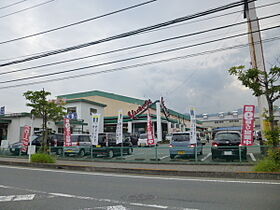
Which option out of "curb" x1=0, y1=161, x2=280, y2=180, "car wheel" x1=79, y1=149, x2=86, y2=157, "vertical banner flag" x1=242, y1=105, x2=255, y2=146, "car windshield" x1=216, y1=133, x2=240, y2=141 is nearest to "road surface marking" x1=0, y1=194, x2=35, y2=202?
"curb" x1=0, y1=161, x2=280, y2=180

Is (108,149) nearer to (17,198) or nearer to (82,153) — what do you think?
(82,153)

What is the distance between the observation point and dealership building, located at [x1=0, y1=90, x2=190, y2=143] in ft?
87.9

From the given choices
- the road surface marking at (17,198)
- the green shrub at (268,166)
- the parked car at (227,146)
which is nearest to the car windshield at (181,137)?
the parked car at (227,146)

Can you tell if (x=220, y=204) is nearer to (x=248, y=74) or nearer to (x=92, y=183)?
(x=92, y=183)

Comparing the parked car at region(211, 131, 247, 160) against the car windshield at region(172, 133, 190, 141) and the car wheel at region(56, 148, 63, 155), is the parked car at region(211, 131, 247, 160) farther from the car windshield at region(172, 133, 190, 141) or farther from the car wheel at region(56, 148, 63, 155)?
the car wheel at region(56, 148, 63, 155)

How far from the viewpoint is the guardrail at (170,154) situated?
33.2ft

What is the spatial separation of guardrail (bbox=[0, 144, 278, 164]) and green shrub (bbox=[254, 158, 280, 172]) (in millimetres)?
594

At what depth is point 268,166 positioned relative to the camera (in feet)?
27.0

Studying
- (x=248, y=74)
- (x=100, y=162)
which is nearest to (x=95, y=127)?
(x=100, y=162)

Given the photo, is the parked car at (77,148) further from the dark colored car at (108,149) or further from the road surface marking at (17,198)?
the road surface marking at (17,198)

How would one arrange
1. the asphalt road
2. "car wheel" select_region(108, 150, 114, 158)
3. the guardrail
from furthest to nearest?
"car wheel" select_region(108, 150, 114, 158)
the guardrail
the asphalt road

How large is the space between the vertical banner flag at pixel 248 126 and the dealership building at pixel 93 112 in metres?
12.3

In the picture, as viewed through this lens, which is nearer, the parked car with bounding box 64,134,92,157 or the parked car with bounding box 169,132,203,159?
the parked car with bounding box 169,132,203,159

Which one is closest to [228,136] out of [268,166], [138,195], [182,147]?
[182,147]
